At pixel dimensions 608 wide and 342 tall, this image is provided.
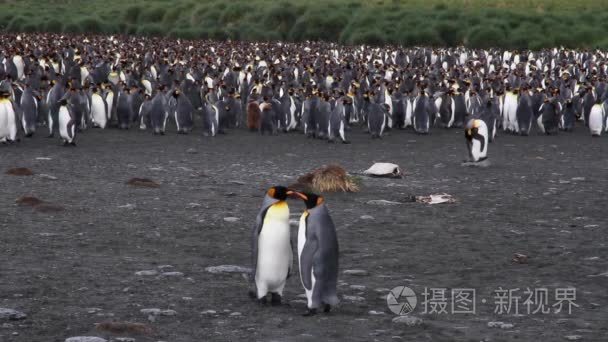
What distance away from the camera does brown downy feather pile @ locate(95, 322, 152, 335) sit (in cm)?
573

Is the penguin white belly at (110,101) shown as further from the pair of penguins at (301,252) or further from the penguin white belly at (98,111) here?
the pair of penguins at (301,252)

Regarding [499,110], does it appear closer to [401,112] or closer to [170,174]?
[401,112]

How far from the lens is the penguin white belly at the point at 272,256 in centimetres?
655

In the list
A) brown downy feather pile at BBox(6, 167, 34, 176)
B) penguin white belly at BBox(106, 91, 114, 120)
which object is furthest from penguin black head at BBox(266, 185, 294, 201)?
penguin white belly at BBox(106, 91, 114, 120)

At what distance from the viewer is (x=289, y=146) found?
1686 cm

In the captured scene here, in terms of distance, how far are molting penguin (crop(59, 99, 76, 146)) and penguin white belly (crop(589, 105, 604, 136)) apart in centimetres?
988

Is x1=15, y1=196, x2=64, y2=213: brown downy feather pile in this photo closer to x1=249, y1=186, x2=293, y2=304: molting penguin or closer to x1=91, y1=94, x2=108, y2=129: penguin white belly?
x1=249, y1=186, x2=293, y2=304: molting penguin

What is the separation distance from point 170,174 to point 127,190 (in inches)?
62.9

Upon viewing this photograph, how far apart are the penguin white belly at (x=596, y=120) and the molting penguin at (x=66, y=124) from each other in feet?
32.4

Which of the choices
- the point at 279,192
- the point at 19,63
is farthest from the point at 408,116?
the point at 279,192

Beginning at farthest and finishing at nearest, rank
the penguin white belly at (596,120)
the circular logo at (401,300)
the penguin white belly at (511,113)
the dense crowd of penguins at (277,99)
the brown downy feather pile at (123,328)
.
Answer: the penguin white belly at (511,113), the penguin white belly at (596,120), the dense crowd of penguins at (277,99), the circular logo at (401,300), the brown downy feather pile at (123,328)

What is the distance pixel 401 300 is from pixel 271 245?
0.94 meters

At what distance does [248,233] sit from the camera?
9203 mm

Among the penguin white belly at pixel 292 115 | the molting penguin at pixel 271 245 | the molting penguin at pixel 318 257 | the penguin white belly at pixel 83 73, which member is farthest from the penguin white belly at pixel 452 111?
the molting penguin at pixel 318 257
